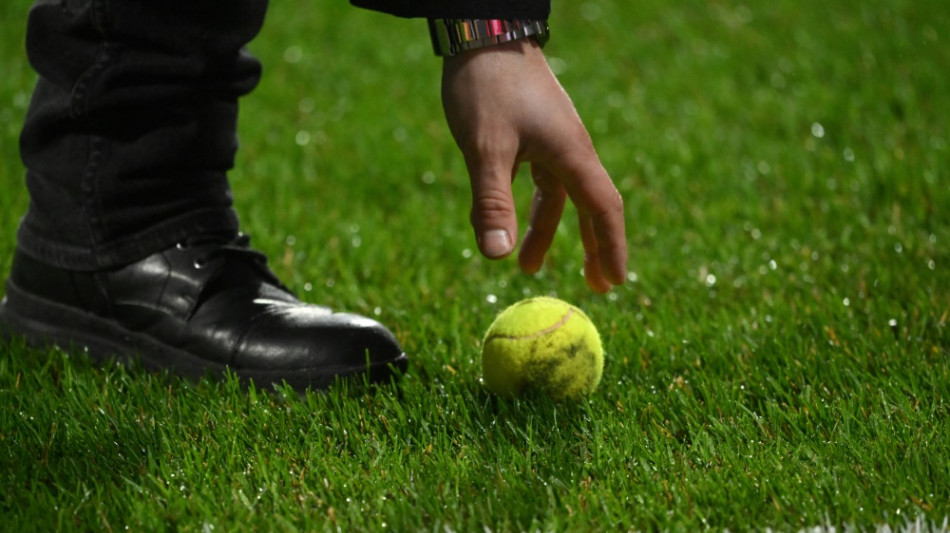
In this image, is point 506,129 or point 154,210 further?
point 154,210

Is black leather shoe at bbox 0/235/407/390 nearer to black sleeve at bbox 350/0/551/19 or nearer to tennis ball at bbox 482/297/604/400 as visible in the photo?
tennis ball at bbox 482/297/604/400

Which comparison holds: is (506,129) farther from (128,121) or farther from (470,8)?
(128,121)

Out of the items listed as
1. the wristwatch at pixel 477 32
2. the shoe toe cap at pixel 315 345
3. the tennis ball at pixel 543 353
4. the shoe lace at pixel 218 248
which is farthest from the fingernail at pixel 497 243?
the shoe lace at pixel 218 248

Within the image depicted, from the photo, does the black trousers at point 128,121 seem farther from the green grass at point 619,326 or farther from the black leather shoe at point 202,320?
the green grass at point 619,326

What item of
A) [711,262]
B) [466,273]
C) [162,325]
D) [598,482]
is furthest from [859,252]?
[162,325]

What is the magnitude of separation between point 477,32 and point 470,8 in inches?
1.5

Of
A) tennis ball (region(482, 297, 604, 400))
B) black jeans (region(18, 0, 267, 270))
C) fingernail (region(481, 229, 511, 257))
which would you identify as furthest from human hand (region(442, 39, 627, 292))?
black jeans (region(18, 0, 267, 270))

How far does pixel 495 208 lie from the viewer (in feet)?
4.77

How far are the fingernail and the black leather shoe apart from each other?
533 mm

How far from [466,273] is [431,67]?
2.25m

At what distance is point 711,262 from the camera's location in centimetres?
271

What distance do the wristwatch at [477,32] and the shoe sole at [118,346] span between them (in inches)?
27.7

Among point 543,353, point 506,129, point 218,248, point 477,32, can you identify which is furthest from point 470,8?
point 218,248

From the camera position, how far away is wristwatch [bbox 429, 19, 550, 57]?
1.45m
